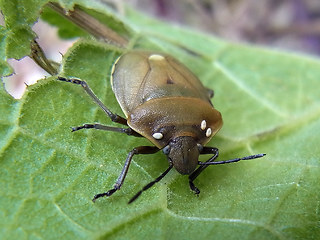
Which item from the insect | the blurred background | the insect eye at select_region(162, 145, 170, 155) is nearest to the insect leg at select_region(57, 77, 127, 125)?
the insect

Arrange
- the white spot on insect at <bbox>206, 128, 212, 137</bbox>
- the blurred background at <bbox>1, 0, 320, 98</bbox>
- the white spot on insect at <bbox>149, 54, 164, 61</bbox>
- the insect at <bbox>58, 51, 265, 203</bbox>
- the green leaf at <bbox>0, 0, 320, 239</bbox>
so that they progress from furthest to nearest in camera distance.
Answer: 1. the blurred background at <bbox>1, 0, 320, 98</bbox>
2. the white spot on insect at <bbox>149, 54, 164, 61</bbox>
3. the white spot on insect at <bbox>206, 128, 212, 137</bbox>
4. the insect at <bbox>58, 51, 265, 203</bbox>
5. the green leaf at <bbox>0, 0, 320, 239</bbox>

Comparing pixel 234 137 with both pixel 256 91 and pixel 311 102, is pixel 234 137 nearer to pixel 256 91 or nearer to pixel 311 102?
pixel 256 91

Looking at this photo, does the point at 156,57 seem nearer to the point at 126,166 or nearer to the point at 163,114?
the point at 163,114

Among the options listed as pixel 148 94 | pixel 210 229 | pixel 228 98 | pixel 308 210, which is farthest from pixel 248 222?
pixel 228 98

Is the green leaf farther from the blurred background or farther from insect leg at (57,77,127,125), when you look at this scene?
the blurred background

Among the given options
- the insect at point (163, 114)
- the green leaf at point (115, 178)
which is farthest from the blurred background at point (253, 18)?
the insect at point (163, 114)

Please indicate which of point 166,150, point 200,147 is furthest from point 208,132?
point 166,150
